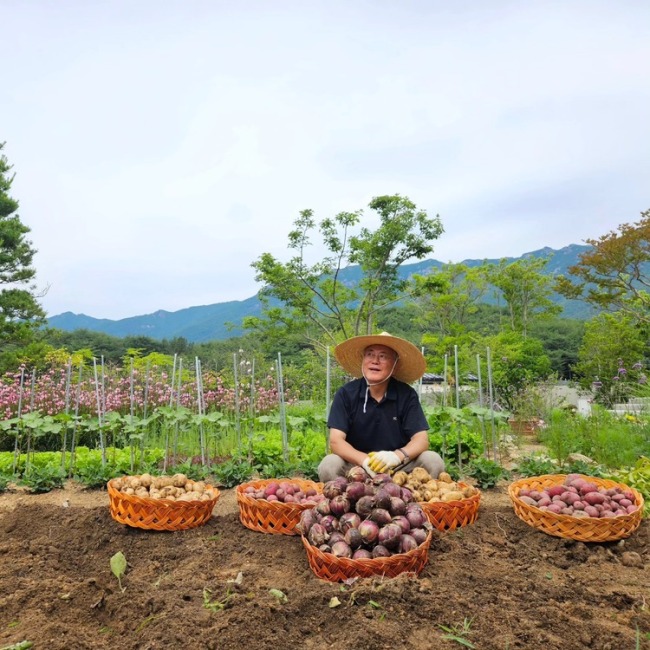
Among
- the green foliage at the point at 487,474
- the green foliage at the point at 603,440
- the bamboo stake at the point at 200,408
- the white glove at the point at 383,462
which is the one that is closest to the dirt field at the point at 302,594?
the white glove at the point at 383,462

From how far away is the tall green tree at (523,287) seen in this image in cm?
2777

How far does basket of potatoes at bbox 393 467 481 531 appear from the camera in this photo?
3119 mm

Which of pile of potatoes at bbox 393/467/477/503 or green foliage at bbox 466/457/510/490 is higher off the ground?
pile of potatoes at bbox 393/467/477/503

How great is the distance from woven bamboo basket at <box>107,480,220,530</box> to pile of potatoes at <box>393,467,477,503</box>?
4.01ft

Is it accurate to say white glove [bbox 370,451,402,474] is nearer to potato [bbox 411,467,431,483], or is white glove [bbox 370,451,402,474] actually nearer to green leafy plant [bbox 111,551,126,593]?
potato [bbox 411,467,431,483]

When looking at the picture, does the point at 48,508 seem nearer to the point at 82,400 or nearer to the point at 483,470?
the point at 483,470

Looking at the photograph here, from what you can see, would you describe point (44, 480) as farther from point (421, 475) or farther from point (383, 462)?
point (421, 475)

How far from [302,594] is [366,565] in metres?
0.30

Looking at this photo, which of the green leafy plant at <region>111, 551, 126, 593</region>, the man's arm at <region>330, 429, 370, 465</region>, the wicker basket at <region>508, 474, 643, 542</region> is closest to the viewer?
the green leafy plant at <region>111, 551, 126, 593</region>

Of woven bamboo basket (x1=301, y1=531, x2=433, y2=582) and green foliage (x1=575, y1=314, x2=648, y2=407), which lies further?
green foliage (x1=575, y1=314, x2=648, y2=407)

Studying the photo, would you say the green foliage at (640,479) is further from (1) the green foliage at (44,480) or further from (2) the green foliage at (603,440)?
(1) the green foliage at (44,480)

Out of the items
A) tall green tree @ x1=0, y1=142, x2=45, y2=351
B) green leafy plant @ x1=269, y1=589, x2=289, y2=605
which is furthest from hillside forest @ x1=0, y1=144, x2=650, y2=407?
green leafy plant @ x1=269, y1=589, x2=289, y2=605

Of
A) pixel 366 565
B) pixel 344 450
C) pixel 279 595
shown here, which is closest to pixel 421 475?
pixel 344 450

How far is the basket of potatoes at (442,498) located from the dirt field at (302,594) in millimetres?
98
